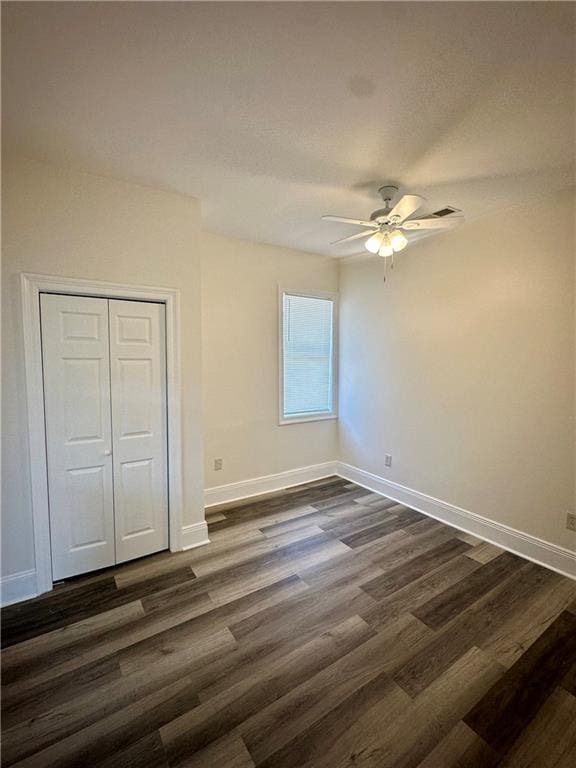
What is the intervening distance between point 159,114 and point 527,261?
2.69m

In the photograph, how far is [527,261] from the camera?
8.54ft

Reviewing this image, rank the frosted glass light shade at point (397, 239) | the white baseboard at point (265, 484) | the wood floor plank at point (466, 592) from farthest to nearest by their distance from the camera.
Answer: the white baseboard at point (265, 484) < the frosted glass light shade at point (397, 239) < the wood floor plank at point (466, 592)

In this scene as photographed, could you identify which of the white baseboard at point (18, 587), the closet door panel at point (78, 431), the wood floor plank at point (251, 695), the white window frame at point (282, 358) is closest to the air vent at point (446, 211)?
the white window frame at point (282, 358)

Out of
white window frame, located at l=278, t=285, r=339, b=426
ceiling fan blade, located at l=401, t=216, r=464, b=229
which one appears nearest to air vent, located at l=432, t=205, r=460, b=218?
ceiling fan blade, located at l=401, t=216, r=464, b=229

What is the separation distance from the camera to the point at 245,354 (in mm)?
3635

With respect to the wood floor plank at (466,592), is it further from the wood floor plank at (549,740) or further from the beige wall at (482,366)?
the wood floor plank at (549,740)

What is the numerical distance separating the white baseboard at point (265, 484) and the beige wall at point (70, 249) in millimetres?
1114

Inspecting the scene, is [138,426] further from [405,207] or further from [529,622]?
[529,622]

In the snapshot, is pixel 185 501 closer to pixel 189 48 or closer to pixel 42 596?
pixel 42 596

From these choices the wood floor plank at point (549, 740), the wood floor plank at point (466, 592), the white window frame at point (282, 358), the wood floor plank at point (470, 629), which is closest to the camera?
the wood floor plank at point (549, 740)

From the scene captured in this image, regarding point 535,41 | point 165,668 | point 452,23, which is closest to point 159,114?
point 452,23

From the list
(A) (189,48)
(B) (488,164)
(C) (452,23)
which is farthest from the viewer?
(B) (488,164)

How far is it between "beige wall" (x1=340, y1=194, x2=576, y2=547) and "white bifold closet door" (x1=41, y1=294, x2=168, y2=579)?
2376 millimetres

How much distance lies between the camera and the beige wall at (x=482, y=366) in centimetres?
249
